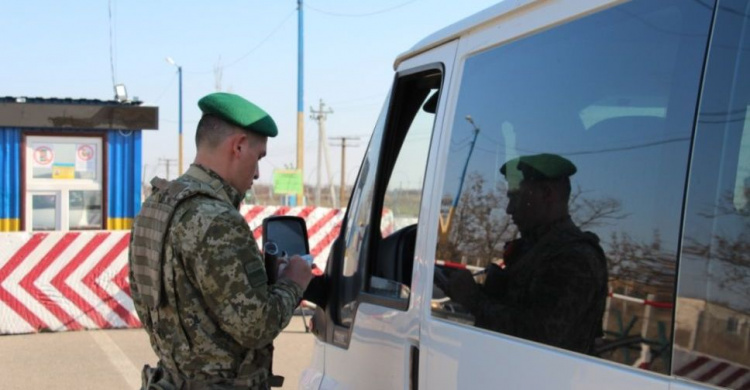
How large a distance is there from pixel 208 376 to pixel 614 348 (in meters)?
1.51

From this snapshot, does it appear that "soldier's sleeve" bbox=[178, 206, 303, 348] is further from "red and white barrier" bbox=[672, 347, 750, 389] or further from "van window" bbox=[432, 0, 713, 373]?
"red and white barrier" bbox=[672, 347, 750, 389]

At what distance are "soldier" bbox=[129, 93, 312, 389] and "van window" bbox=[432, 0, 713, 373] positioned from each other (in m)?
0.63

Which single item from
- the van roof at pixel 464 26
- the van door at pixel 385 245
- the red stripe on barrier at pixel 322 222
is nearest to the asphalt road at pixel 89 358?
the red stripe on barrier at pixel 322 222

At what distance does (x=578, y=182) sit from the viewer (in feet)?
6.43

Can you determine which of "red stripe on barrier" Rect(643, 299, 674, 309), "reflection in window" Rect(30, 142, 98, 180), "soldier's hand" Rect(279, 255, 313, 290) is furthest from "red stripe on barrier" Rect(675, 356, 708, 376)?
"reflection in window" Rect(30, 142, 98, 180)

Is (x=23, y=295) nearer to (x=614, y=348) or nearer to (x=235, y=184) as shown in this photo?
(x=235, y=184)

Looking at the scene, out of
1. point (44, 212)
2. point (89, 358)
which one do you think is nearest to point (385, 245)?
point (89, 358)

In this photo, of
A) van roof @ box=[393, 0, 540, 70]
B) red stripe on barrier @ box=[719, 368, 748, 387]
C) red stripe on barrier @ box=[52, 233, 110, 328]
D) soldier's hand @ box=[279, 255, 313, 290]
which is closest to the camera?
red stripe on barrier @ box=[719, 368, 748, 387]

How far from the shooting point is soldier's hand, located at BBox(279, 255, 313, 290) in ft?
9.45

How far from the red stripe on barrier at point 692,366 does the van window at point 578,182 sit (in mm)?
33

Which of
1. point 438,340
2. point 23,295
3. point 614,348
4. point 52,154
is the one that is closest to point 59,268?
point 23,295

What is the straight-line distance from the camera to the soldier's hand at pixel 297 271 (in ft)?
9.45

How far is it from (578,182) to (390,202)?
1210 mm

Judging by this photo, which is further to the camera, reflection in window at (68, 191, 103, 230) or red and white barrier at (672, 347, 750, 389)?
reflection in window at (68, 191, 103, 230)
